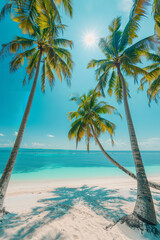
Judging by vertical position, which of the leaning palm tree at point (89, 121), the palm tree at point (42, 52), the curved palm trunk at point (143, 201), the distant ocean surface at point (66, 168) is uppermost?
the palm tree at point (42, 52)

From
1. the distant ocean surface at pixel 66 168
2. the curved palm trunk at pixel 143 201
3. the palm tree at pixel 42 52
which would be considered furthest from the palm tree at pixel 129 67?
the distant ocean surface at pixel 66 168

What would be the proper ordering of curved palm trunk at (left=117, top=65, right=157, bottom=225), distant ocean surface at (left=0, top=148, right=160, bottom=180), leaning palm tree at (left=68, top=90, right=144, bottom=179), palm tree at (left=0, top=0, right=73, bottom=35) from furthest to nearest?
distant ocean surface at (left=0, top=148, right=160, bottom=180) < leaning palm tree at (left=68, top=90, right=144, bottom=179) < palm tree at (left=0, top=0, right=73, bottom=35) < curved palm trunk at (left=117, top=65, right=157, bottom=225)

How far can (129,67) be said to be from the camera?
6.37 meters

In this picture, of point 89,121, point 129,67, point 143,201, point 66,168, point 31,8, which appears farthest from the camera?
point 66,168

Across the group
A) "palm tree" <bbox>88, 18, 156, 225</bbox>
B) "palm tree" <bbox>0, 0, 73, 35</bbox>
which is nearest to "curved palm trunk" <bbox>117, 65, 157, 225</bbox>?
"palm tree" <bbox>88, 18, 156, 225</bbox>

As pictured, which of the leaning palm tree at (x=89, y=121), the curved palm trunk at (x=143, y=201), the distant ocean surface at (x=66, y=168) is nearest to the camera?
the curved palm trunk at (x=143, y=201)

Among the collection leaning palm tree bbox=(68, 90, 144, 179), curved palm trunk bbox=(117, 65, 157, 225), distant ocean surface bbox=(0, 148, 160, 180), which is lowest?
distant ocean surface bbox=(0, 148, 160, 180)

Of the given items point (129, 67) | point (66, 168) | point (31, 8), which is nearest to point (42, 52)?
point (31, 8)

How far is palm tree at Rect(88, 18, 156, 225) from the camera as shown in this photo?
3.82 m

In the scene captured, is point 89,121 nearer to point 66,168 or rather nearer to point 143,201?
point 143,201

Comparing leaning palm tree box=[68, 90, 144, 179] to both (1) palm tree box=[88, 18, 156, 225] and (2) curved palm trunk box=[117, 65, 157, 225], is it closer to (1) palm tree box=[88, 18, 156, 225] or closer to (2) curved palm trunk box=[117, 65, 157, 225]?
(1) palm tree box=[88, 18, 156, 225]

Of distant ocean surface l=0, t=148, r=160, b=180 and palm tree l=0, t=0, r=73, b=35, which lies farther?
distant ocean surface l=0, t=148, r=160, b=180

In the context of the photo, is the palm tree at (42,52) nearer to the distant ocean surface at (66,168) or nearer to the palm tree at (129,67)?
the palm tree at (129,67)

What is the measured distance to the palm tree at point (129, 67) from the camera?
12.5 feet
